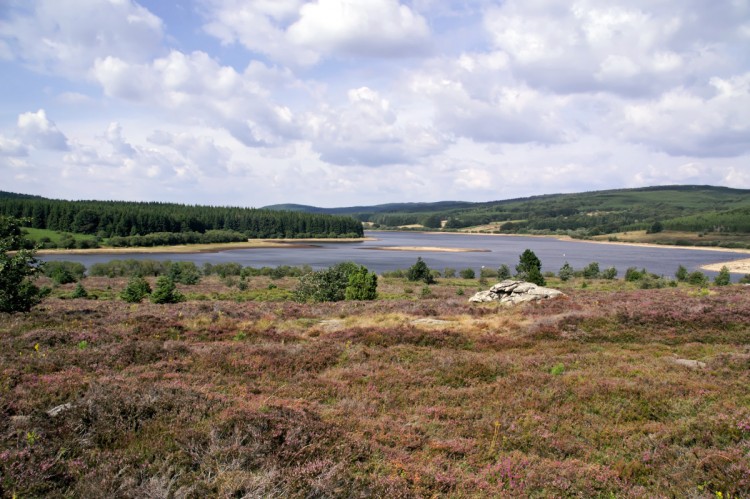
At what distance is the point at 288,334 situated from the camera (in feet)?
55.3

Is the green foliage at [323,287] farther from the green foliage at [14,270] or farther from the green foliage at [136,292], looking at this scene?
the green foliage at [14,270]

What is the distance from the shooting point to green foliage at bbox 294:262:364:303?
133 ft

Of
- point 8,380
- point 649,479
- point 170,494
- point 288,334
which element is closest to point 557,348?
point 649,479

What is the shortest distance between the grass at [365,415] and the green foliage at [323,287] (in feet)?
78.4

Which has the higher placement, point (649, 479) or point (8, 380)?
point (8, 380)

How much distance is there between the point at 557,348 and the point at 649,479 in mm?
8717

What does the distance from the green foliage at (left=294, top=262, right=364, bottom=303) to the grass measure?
23899 mm

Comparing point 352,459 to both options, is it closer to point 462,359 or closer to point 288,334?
point 462,359

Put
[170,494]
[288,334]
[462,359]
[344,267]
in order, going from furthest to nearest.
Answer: [344,267], [288,334], [462,359], [170,494]

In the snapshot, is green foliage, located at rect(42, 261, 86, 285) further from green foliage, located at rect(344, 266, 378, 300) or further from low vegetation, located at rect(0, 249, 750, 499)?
low vegetation, located at rect(0, 249, 750, 499)

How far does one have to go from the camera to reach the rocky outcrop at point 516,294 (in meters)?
29.5

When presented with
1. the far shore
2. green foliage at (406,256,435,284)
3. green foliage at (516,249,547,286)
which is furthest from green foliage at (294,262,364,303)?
the far shore

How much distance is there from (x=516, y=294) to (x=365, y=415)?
2442 cm

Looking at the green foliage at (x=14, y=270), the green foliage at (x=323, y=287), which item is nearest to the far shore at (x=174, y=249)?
the green foliage at (x=323, y=287)
